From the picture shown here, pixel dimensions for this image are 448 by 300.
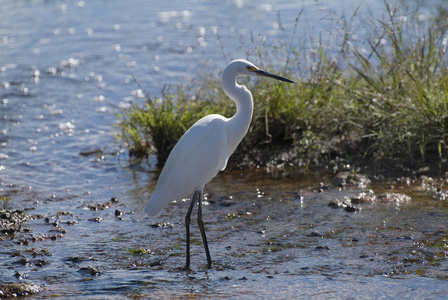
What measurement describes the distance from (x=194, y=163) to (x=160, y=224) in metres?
0.83

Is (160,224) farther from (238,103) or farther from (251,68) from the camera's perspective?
(251,68)

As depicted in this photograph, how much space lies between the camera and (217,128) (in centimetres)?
454

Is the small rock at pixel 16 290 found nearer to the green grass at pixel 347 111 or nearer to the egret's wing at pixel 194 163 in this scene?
the egret's wing at pixel 194 163

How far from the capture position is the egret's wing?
175 inches

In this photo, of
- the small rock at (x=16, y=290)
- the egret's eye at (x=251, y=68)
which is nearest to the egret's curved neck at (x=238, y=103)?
the egret's eye at (x=251, y=68)

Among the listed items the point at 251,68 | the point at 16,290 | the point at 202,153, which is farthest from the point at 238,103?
the point at 16,290

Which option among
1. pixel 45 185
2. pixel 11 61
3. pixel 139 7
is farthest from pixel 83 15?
pixel 45 185

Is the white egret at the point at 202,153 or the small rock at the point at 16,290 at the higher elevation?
the white egret at the point at 202,153

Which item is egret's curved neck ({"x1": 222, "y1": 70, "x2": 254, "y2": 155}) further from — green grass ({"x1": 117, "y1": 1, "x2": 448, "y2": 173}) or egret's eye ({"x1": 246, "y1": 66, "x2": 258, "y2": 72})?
green grass ({"x1": 117, "y1": 1, "x2": 448, "y2": 173})

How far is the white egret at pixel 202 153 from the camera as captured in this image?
4.46m

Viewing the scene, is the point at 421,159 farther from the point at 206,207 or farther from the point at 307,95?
the point at 206,207

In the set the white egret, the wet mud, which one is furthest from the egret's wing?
the wet mud

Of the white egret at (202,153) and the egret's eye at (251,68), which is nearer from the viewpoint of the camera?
the white egret at (202,153)

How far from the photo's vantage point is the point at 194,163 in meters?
4.46
